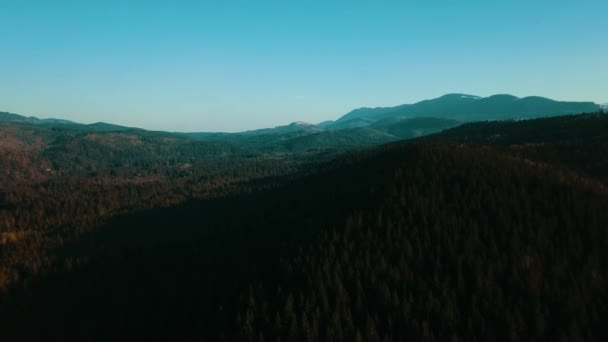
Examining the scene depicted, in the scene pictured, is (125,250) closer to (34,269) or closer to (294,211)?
(34,269)

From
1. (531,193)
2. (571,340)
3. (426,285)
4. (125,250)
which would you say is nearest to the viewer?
(571,340)

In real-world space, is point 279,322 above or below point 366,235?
below

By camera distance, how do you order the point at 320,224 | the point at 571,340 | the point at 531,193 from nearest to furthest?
1. the point at 571,340
2. the point at 531,193
3. the point at 320,224

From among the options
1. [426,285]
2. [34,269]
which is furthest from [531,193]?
[34,269]

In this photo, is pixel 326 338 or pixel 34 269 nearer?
pixel 326 338

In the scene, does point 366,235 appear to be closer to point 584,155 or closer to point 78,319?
point 78,319

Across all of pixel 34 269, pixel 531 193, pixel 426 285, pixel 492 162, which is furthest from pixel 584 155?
pixel 34 269

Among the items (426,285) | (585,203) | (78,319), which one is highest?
(585,203)
